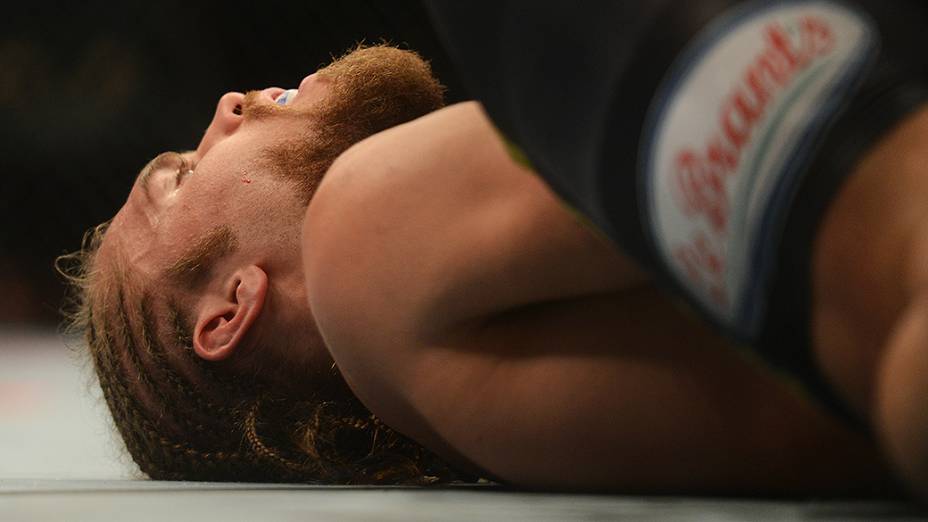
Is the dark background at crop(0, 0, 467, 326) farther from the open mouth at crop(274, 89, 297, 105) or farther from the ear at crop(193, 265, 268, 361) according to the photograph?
the ear at crop(193, 265, 268, 361)

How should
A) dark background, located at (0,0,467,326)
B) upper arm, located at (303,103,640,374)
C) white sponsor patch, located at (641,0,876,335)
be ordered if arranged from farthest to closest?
dark background, located at (0,0,467,326) → upper arm, located at (303,103,640,374) → white sponsor patch, located at (641,0,876,335)

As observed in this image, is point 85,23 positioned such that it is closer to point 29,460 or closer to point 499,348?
point 29,460

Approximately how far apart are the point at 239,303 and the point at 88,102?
3094 mm

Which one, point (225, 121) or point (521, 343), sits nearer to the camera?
point (521, 343)

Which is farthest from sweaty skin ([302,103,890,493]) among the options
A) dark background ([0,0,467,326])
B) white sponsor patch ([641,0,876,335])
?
dark background ([0,0,467,326])

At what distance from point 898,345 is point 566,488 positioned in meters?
0.37

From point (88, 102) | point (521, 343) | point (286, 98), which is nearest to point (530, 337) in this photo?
point (521, 343)

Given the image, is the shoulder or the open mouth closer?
the shoulder

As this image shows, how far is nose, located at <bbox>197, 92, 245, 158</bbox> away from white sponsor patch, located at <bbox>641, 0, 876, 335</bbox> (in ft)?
2.01

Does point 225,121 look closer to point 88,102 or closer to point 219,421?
point 219,421

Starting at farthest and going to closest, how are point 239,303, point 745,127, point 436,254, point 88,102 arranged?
point 88,102
point 239,303
point 436,254
point 745,127

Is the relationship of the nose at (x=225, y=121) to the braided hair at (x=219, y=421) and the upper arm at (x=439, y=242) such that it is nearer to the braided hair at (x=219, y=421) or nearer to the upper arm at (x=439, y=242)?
the braided hair at (x=219, y=421)

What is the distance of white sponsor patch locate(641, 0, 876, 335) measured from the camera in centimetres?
47

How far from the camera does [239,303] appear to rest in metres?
0.96
